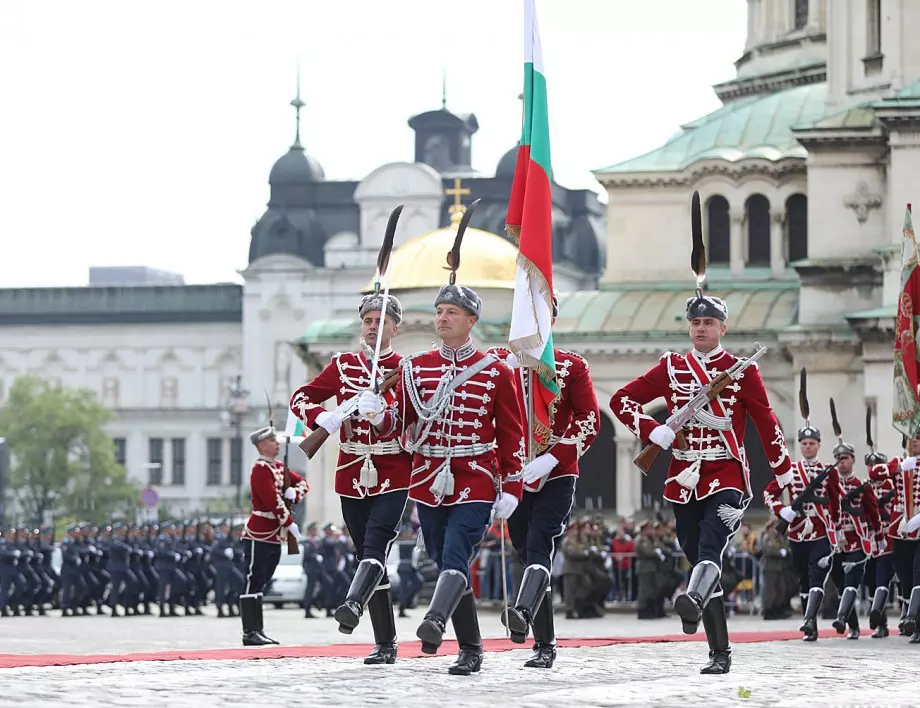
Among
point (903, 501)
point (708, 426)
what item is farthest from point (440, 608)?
point (903, 501)

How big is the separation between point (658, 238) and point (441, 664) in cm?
5041

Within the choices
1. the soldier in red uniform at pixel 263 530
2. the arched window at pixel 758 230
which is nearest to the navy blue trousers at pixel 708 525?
the soldier in red uniform at pixel 263 530

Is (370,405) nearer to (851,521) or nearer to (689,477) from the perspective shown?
(689,477)

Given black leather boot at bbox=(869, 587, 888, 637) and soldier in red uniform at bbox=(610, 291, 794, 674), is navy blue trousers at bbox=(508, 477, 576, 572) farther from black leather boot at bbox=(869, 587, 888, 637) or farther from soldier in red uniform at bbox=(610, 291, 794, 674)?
black leather boot at bbox=(869, 587, 888, 637)

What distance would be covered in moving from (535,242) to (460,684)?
427 centimetres

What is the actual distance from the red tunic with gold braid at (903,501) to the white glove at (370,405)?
7.94 m

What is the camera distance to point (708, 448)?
13430 millimetres

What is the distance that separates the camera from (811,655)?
16062 mm

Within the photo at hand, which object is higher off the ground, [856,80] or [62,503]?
[856,80]

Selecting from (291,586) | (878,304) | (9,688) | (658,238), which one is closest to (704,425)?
(9,688)

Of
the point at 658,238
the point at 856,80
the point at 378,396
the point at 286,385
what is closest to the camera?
the point at 378,396

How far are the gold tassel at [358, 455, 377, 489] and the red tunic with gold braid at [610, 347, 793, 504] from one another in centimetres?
151

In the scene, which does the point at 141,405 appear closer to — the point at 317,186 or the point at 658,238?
the point at 317,186

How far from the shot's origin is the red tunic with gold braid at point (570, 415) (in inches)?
539
